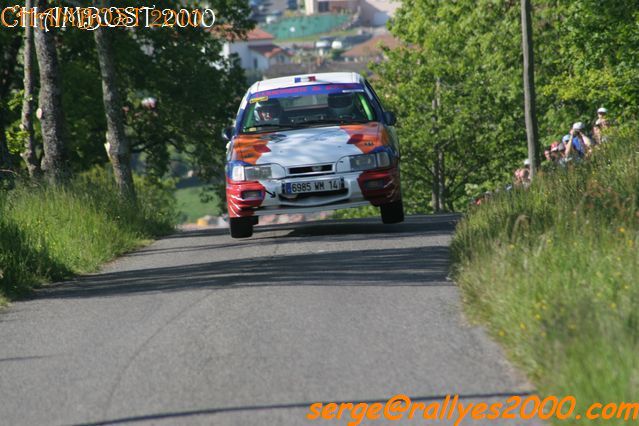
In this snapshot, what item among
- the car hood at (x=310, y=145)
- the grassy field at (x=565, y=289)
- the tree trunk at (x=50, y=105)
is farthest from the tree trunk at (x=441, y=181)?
the grassy field at (x=565, y=289)

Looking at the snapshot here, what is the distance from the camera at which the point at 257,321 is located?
934cm

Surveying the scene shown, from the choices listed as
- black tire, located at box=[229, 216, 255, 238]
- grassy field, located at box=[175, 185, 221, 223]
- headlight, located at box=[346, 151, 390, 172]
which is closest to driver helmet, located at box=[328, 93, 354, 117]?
headlight, located at box=[346, 151, 390, 172]

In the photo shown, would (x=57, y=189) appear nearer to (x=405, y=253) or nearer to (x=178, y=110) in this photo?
(x=405, y=253)

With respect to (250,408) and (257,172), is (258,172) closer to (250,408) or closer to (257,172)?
(257,172)

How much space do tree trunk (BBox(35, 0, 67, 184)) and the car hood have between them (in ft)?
19.0

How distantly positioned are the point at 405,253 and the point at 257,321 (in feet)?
14.5

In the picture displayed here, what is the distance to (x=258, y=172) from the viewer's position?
15250 millimetres

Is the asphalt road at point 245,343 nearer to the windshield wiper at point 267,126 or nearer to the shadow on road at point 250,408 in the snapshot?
the shadow on road at point 250,408

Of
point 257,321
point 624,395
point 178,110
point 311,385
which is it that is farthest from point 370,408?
point 178,110

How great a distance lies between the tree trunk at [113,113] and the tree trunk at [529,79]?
22.9 feet

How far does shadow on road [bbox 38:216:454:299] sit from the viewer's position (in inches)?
455

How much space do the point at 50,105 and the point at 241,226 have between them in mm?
5544

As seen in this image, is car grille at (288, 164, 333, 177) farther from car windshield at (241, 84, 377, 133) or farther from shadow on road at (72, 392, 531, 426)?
shadow on road at (72, 392, 531, 426)

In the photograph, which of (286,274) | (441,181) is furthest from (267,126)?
(441,181)
